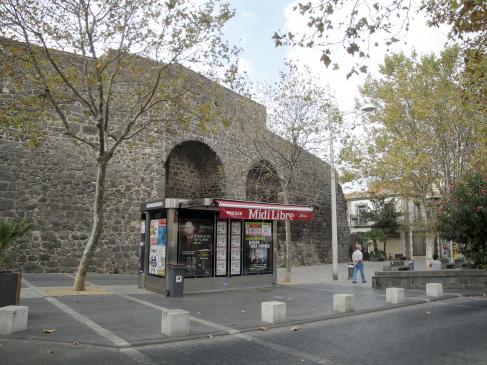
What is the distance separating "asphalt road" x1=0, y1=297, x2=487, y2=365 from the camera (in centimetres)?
584

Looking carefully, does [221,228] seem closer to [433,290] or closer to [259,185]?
[433,290]

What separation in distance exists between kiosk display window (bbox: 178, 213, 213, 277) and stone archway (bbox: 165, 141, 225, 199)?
8.99 metres

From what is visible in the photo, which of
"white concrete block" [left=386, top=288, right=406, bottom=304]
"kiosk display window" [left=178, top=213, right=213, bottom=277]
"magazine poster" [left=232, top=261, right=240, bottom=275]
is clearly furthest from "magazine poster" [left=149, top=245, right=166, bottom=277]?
"white concrete block" [left=386, top=288, right=406, bottom=304]

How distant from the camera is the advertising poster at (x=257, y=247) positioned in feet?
45.8

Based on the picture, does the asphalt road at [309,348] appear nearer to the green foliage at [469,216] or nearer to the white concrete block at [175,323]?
the white concrete block at [175,323]

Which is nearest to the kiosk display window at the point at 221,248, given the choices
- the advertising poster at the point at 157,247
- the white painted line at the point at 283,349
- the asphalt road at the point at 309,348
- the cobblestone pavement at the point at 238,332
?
the cobblestone pavement at the point at 238,332

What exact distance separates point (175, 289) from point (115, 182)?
26.0 feet

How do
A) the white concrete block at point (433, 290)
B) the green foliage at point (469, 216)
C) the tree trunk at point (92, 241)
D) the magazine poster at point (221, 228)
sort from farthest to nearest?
the green foliage at point (469, 216)
the magazine poster at point (221, 228)
the white concrete block at point (433, 290)
the tree trunk at point (92, 241)

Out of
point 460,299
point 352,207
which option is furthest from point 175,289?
point 352,207

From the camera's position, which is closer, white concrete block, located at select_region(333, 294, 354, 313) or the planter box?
the planter box

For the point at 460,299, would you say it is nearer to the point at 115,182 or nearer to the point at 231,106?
the point at 231,106

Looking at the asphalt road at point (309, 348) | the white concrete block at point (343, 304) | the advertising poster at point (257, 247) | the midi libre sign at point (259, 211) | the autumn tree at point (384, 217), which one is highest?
the autumn tree at point (384, 217)

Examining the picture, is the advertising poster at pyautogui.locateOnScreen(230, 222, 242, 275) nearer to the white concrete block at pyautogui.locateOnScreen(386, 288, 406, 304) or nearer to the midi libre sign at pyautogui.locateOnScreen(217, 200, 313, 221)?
the midi libre sign at pyautogui.locateOnScreen(217, 200, 313, 221)

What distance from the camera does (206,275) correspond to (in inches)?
504
